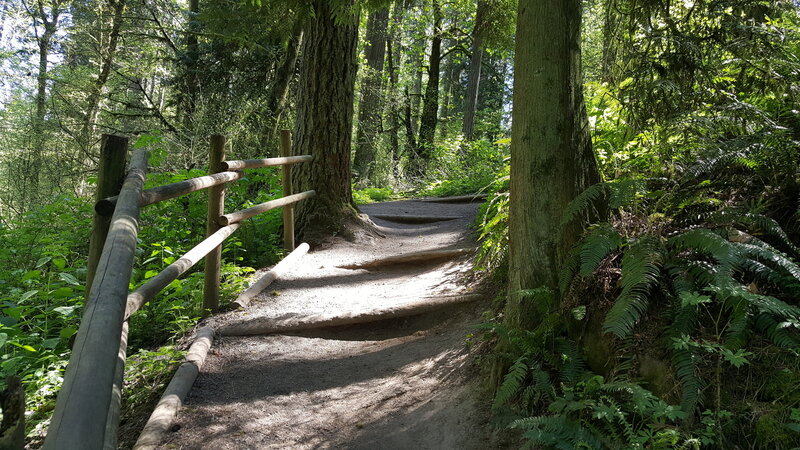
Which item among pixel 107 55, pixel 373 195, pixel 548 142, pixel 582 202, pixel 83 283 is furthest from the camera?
pixel 373 195

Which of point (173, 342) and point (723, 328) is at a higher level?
point (723, 328)

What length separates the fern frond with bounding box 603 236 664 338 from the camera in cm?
271

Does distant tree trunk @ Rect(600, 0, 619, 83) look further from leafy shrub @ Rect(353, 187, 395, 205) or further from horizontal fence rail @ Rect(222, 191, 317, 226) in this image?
leafy shrub @ Rect(353, 187, 395, 205)

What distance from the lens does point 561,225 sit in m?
3.41

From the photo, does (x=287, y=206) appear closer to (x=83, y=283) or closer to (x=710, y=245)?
(x=83, y=283)

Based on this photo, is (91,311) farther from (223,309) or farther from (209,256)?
(223,309)

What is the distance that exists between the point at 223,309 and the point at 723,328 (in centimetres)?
448

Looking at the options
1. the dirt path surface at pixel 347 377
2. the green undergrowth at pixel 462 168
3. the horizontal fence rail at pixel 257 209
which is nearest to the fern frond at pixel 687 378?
the dirt path surface at pixel 347 377

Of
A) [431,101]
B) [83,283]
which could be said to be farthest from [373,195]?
[83,283]

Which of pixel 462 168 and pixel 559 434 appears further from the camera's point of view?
pixel 462 168

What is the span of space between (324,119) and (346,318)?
3679mm

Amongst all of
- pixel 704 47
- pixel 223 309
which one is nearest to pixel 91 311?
pixel 223 309

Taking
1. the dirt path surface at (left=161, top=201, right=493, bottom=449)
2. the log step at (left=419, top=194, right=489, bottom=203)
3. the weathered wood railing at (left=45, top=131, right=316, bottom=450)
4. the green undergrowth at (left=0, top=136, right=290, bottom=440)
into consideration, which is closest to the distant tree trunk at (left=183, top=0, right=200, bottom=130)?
the green undergrowth at (left=0, top=136, right=290, bottom=440)

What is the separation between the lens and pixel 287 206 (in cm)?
729
